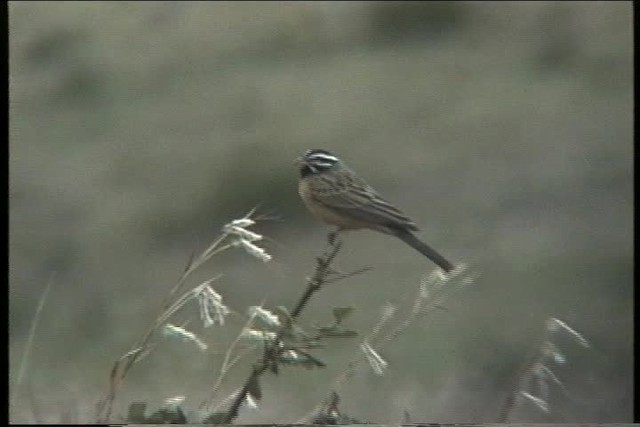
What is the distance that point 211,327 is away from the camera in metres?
2.31

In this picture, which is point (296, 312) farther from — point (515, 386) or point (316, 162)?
point (515, 386)

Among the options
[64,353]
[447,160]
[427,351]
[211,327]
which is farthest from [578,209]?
[64,353]

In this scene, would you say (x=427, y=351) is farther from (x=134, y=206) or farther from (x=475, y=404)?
(x=134, y=206)

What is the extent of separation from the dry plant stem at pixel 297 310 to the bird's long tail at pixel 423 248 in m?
0.17

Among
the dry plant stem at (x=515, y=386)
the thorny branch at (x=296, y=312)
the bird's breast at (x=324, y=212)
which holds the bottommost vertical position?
the dry plant stem at (x=515, y=386)

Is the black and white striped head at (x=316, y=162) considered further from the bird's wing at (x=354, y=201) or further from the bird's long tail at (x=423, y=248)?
the bird's long tail at (x=423, y=248)

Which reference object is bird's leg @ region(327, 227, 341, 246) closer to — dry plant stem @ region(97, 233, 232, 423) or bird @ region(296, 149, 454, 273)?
bird @ region(296, 149, 454, 273)

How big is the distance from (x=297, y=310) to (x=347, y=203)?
1.05 feet

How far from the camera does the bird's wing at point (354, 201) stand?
231cm

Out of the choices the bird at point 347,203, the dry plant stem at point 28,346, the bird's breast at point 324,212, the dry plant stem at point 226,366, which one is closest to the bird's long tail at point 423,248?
the bird at point 347,203

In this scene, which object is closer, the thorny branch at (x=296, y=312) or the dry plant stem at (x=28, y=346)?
the thorny branch at (x=296, y=312)

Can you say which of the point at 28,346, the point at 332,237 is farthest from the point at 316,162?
the point at 28,346

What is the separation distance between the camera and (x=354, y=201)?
2.31 meters

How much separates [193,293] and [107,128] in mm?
509
